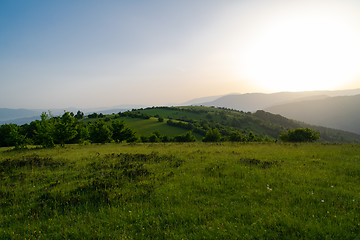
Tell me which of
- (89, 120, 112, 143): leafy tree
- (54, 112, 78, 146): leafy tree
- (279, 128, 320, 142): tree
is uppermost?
(54, 112, 78, 146): leafy tree

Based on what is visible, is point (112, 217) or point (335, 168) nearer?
point (112, 217)

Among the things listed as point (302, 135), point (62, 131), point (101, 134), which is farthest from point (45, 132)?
point (302, 135)

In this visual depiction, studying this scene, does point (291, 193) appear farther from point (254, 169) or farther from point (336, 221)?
point (254, 169)

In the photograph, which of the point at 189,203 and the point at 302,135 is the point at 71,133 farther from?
the point at 302,135

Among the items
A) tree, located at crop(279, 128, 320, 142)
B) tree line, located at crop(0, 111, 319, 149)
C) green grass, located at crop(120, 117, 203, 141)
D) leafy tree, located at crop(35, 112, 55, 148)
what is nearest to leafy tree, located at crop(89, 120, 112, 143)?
tree line, located at crop(0, 111, 319, 149)

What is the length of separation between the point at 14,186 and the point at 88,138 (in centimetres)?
4888

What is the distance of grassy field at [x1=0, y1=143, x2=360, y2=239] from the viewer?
17.0ft

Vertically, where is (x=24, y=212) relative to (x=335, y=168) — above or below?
above

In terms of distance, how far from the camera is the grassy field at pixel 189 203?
204 inches

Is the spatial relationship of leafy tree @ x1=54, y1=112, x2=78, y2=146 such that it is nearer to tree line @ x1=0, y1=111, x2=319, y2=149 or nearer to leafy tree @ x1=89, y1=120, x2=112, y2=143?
tree line @ x1=0, y1=111, x2=319, y2=149

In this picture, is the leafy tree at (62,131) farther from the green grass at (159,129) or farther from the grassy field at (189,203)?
the green grass at (159,129)

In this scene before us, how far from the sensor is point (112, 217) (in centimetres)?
609

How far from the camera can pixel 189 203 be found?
673 centimetres

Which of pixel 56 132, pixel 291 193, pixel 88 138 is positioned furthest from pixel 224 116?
pixel 291 193
